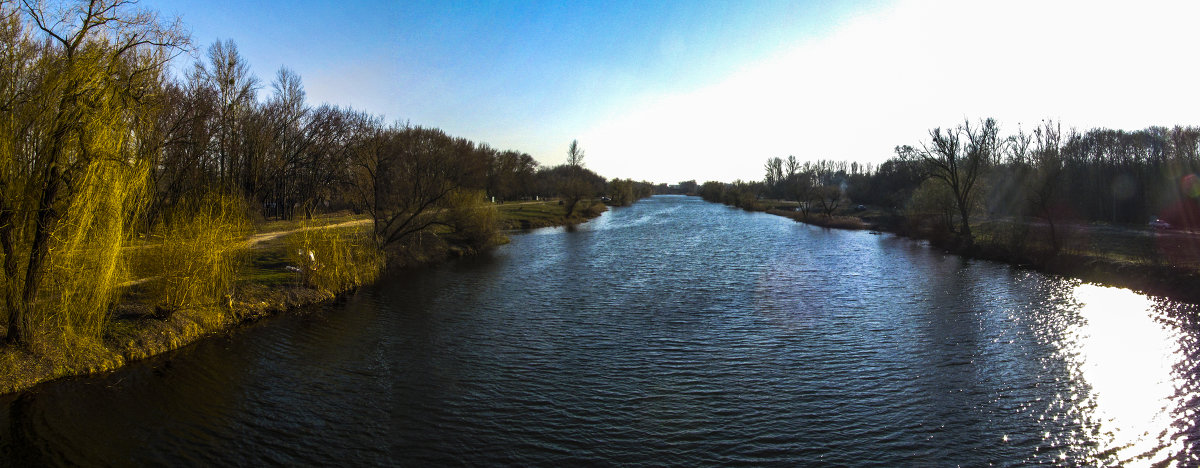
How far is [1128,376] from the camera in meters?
11.8

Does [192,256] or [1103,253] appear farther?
[1103,253]

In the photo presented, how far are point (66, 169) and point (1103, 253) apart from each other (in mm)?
36963

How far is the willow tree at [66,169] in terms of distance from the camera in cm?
940

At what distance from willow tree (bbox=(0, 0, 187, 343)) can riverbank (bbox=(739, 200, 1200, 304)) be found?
101ft

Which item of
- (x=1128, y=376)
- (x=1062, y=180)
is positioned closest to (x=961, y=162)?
(x=1062, y=180)

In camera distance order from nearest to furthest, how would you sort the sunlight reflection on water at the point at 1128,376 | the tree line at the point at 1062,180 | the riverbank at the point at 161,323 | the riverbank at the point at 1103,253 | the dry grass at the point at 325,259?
the sunlight reflection on water at the point at 1128,376
the riverbank at the point at 161,323
the dry grass at the point at 325,259
the riverbank at the point at 1103,253
the tree line at the point at 1062,180

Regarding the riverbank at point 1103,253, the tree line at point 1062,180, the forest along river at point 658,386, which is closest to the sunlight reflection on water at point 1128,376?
the forest along river at point 658,386

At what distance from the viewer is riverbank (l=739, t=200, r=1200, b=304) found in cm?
2052

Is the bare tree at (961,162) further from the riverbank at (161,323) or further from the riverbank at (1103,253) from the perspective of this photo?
the riverbank at (161,323)

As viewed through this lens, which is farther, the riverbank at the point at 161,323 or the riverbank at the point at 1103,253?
the riverbank at the point at 1103,253

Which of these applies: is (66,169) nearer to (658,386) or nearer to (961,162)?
(658,386)

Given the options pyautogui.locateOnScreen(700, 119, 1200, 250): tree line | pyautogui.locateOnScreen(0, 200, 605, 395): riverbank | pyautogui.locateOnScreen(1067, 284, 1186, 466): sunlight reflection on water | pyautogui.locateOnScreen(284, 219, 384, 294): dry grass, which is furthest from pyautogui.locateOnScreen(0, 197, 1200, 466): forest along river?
pyautogui.locateOnScreen(700, 119, 1200, 250): tree line

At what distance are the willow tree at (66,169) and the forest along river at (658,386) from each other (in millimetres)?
1779

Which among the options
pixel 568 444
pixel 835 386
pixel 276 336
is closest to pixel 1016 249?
pixel 835 386
